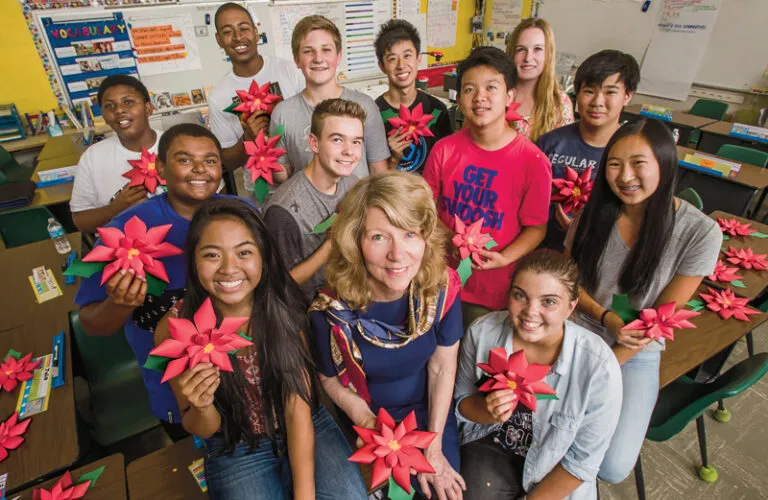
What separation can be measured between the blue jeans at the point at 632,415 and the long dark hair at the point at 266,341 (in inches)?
50.4

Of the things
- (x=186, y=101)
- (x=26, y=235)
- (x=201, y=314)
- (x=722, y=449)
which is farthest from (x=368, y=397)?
(x=186, y=101)

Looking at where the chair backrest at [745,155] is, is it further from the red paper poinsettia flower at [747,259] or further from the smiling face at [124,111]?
the smiling face at [124,111]

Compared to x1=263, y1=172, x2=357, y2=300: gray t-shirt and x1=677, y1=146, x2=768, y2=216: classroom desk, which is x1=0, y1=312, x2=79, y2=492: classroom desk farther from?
x1=677, y1=146, x2=768, y2=216: classroom desk

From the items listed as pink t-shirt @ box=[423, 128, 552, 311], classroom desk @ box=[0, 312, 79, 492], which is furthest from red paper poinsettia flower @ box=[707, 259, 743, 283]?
classroom desk @ box=[0, 312, 79, 492]

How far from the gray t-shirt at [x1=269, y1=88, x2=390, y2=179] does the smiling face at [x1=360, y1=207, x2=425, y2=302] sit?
3.00ft

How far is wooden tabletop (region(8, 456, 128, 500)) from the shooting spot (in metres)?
1.39

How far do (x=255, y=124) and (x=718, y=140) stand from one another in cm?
527

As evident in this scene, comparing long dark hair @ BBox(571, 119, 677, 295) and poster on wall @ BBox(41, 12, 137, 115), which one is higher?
poster on wall @ BBox(41, 12, 137, 115)

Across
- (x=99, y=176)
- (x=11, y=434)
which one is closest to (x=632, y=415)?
(x=11, y=434)

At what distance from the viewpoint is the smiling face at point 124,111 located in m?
2.32

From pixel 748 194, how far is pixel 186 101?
233 inches

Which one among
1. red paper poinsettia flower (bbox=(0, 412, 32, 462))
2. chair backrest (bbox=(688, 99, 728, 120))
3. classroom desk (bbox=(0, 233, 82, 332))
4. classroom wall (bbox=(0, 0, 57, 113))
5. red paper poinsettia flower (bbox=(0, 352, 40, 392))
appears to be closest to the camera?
red paper poinsettia flower (bbox=(0, 412, 32, 462))

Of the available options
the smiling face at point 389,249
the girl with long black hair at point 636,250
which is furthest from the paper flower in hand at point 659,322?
the smiling face at point 389,249

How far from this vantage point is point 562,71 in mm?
6922
